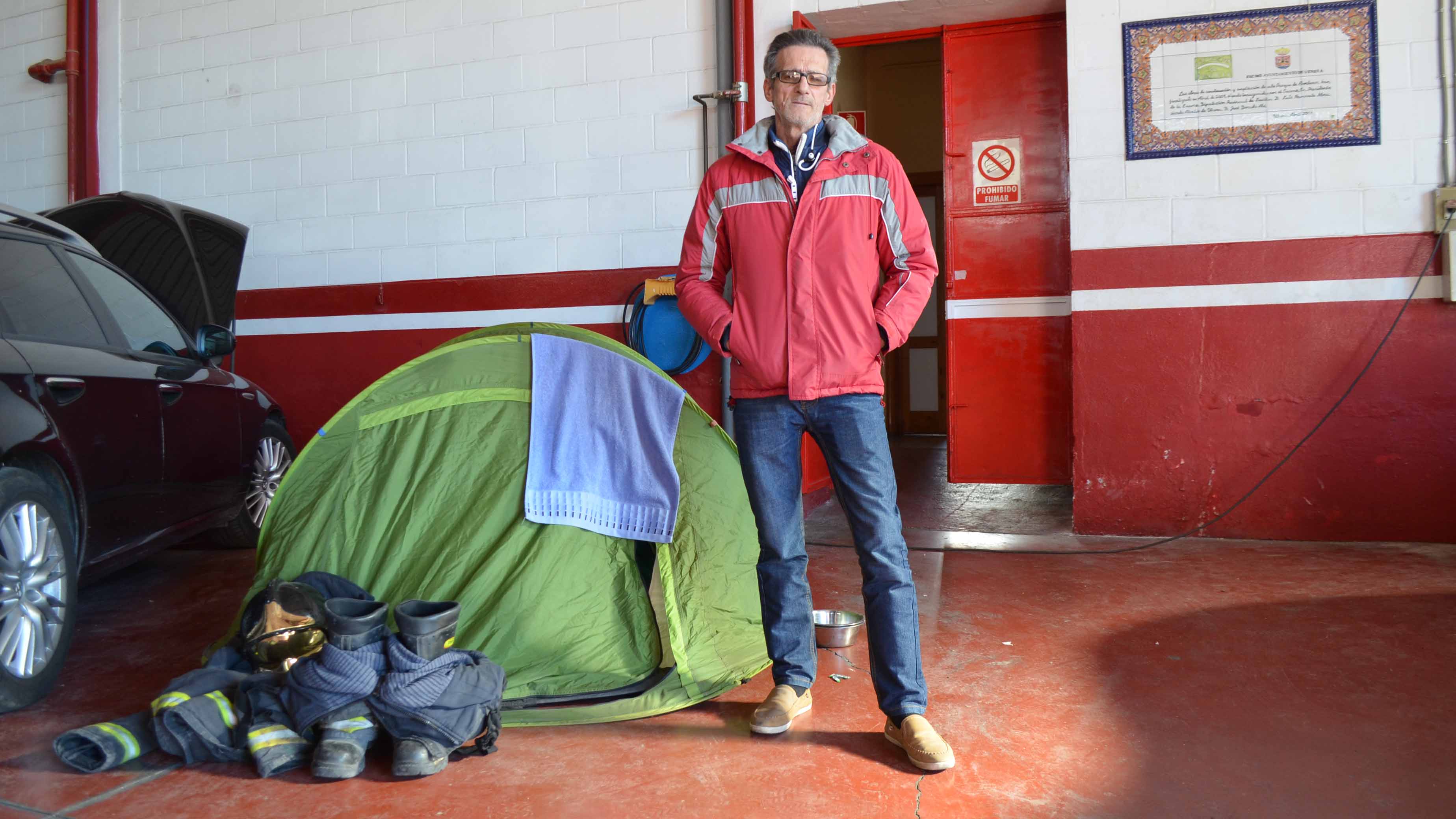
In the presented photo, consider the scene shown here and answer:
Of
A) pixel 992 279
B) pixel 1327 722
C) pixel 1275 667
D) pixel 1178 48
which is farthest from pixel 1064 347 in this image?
pixel 1327 722

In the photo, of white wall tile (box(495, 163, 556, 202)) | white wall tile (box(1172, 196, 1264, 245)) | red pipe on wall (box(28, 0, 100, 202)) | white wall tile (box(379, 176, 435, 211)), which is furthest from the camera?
red pipe on wall (box(28, 0, 100, 202))

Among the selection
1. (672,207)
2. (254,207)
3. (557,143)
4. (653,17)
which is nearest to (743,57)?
(653,17)

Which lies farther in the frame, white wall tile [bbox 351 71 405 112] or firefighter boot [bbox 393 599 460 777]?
white wall tile [bbox 351 71 405 112]

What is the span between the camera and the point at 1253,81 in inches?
159

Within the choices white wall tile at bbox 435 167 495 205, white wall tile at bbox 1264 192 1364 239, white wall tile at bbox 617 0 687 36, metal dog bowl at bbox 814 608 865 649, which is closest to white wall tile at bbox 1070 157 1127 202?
white wall tile at bbox 1264 192 1364 239

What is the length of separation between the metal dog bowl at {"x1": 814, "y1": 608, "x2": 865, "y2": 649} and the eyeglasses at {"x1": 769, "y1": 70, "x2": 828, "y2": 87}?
154 cm

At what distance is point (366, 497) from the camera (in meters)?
2.79

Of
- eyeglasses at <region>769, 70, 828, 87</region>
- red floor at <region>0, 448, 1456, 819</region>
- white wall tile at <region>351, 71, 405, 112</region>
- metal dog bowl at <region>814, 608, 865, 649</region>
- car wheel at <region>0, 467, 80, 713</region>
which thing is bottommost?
red floor at <region>0, 448, 1456, 819</region>

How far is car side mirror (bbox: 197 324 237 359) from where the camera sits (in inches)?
144

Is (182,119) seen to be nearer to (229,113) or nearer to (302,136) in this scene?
(229,113)

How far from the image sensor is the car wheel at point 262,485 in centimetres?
411

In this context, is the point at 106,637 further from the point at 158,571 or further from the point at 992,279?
the point at 992,279

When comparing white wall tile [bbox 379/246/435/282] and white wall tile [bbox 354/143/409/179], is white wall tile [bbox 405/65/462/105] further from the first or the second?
white wall tile [bbox 379/246/435/282]

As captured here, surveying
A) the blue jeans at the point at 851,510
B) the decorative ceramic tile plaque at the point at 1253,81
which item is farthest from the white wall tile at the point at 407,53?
the blue jeans at the point at 851,510
